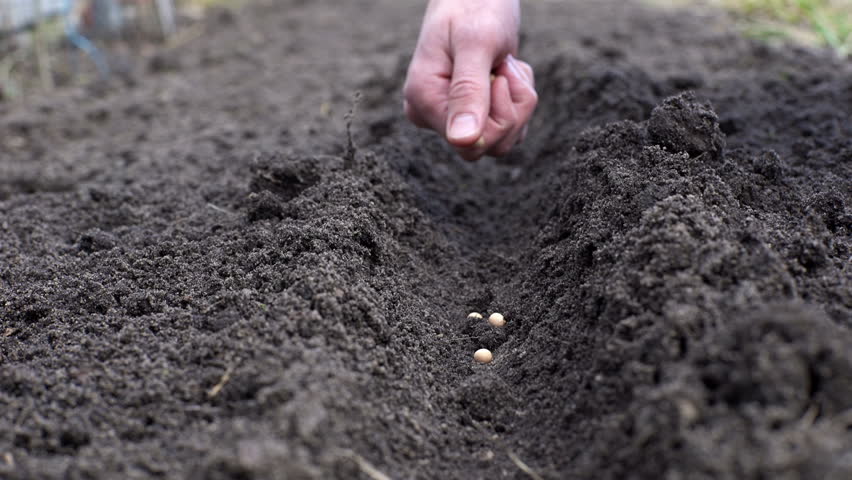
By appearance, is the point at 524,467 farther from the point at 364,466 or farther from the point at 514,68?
the point at 514,68

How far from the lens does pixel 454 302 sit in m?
2.28

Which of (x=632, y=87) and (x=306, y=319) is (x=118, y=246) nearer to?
(x=306, y=319)

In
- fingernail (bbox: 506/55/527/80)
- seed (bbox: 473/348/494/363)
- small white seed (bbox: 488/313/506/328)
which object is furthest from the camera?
fingernail (bbox: 506/55/527/80)

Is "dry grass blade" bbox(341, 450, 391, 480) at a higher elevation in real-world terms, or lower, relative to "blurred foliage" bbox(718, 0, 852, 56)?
higher

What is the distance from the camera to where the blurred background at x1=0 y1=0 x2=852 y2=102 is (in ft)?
16.0

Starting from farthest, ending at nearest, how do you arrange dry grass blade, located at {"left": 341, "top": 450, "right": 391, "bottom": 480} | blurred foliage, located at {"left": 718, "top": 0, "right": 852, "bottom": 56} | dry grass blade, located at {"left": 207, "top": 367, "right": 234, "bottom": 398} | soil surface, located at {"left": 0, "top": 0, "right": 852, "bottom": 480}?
blurred foliage, located at {"left": 718, "top": 0, "right": 852, "bottom": 56} < dry grass blade, located at {"left": 207, "top": 367, "right": 234, "bottom": 398} < dry grass blade, located at {"left": 341, "top": 450, "right": 391, "bottom": 480} < soil surface, located at {"left": 0, "top": 0, "right": 852, "bottom": 480}

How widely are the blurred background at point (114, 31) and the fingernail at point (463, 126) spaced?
10.4 ft

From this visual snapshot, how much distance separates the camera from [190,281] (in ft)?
6.70

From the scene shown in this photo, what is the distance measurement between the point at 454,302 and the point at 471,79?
2.43 feet

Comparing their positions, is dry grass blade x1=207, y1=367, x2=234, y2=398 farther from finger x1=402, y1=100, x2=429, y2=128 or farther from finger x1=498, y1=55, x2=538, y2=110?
finger x1=498, y1=55, x2=538, y2=110

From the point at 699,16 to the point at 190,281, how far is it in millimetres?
4909

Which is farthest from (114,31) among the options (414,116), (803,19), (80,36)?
(803,19)

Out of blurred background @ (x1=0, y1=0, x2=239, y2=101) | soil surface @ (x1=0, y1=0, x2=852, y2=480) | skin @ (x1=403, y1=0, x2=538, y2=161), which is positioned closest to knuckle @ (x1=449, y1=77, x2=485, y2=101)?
skin @ (x1=403, y1=0, x2=538, y2=161)

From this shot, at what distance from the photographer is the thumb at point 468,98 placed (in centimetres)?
233
